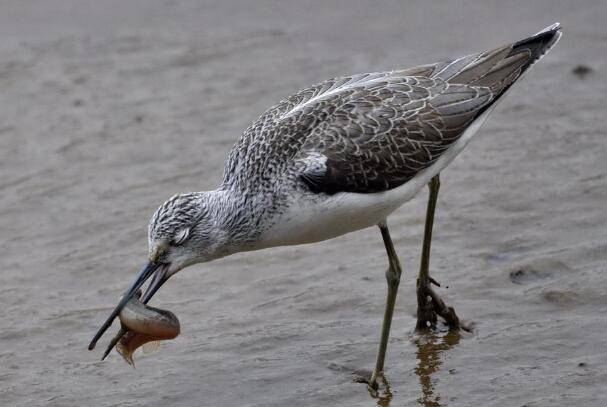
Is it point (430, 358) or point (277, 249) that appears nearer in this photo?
point (430, 358)

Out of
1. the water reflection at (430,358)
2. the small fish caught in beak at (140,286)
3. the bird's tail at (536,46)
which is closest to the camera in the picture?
the small fish caught in beak at (140,286)

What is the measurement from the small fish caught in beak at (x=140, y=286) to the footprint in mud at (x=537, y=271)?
283 centimetres


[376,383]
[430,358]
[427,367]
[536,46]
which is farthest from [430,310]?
[536,46]

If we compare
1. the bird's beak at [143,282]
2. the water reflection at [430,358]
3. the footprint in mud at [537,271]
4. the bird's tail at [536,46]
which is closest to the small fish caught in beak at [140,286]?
A: the bird's beak at [143,282]

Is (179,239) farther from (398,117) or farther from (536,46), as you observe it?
(536,46)

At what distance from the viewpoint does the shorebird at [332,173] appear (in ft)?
25.4

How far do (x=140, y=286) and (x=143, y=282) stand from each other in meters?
0.03

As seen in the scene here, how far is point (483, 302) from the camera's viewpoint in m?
8.68

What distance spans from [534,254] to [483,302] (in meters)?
0.77

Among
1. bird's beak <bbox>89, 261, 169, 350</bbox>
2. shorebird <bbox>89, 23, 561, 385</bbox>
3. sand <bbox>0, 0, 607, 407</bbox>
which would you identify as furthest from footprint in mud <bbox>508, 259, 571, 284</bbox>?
bird's beak <bbox>89, 261, 169, 350</bbox>

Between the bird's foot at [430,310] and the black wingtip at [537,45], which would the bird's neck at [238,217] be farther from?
the black wingtip at [537,45]

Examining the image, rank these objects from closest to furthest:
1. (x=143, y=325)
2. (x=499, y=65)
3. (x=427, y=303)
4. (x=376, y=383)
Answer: (x=143, y=325)
(x=376, y=383)
(x=427, y=303)
(x=499, y=65)

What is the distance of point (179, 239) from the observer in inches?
301

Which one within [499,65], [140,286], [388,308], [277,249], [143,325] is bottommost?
[388,308]
